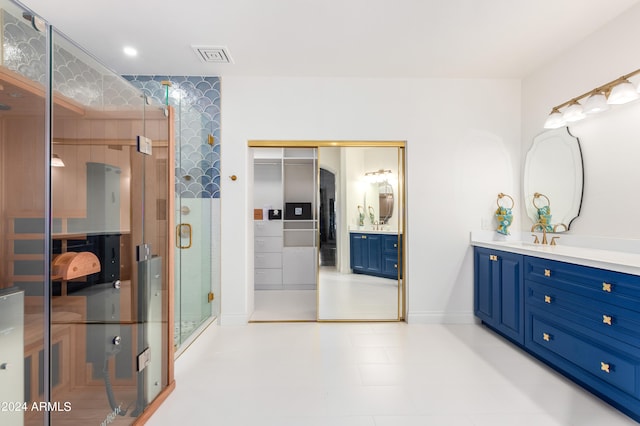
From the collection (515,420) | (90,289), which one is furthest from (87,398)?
(515,420)

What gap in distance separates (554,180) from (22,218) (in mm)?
3923

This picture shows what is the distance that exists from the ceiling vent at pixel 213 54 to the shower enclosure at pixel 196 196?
0.37 metres

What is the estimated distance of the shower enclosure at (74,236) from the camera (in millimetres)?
1115

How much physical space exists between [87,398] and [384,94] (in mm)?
3509

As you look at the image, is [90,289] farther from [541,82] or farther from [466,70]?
[541,82]

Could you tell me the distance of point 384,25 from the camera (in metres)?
2.48

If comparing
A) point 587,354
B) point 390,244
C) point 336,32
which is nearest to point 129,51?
point 336,32

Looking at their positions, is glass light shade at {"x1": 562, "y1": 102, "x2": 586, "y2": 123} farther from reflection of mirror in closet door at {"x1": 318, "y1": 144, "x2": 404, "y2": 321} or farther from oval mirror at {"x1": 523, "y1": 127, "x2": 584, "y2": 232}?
reflection of mirror in closet door at {"x1": 318, "y1": 144, "x2": 404, "y2": 321}

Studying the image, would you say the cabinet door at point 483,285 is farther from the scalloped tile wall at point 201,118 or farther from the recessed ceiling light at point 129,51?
the recessed ceiling light at point 129,51

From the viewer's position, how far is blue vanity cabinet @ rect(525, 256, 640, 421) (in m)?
1.75

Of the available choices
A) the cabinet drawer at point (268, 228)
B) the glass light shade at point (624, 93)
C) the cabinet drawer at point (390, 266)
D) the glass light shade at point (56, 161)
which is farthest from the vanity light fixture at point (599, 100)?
the cabinet drawer at point (268, 228)

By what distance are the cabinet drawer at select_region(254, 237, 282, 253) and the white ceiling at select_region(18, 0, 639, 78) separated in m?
2.63

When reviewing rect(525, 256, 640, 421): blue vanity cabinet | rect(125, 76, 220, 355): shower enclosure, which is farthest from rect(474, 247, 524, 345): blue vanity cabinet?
rect(125, 76, 220, 355): shower enclosure

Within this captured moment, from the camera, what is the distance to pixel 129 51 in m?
2.93
